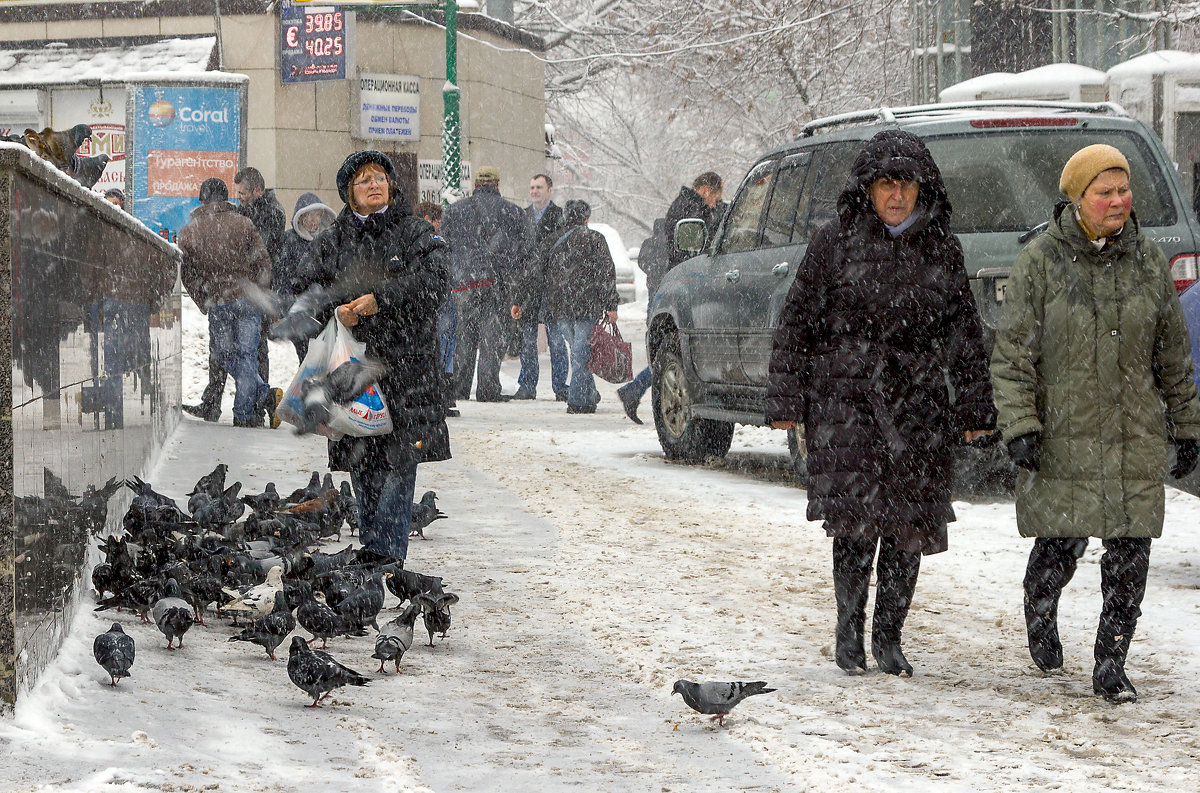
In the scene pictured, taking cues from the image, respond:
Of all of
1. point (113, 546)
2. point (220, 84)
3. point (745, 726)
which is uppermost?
point (220, 84)

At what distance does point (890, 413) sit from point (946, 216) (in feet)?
2.22

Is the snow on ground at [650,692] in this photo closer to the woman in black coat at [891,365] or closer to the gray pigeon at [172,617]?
the gray pigeon at [172,617]

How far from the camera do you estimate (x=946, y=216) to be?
5492 millimetres

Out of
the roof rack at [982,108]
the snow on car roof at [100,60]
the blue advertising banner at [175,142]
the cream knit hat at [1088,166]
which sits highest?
the snow on car roof at [100,60]

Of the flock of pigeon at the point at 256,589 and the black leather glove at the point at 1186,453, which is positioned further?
the black leather glove at the point at 1186,453

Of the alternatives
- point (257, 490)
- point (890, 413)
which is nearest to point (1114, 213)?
point (890, 413)

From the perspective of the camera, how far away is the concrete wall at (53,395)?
175 inches

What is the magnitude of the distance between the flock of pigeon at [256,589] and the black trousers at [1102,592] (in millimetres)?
2025

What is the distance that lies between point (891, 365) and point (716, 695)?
4.25ft

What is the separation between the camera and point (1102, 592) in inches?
210

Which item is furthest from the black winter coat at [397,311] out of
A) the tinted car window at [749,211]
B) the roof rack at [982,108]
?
the tinted car window at [749,211]

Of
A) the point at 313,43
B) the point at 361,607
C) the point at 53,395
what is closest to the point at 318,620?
the point at 361,607

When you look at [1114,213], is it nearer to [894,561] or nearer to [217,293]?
[894,561]

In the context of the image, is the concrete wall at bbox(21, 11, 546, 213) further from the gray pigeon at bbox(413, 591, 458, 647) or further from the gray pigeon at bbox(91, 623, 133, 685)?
the gray pigeon at bbox(91, 623, 133, 685)
